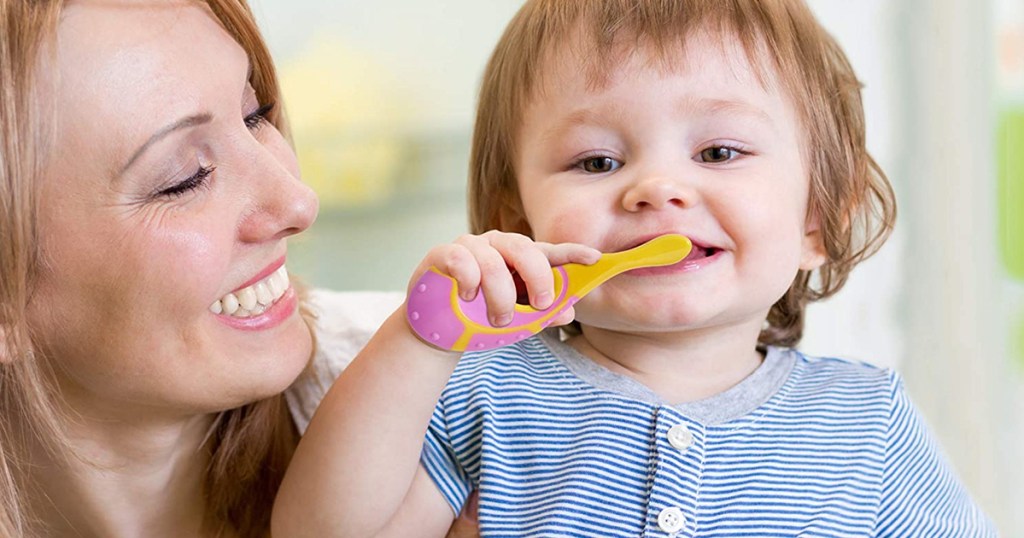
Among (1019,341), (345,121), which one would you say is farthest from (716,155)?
(345,121)

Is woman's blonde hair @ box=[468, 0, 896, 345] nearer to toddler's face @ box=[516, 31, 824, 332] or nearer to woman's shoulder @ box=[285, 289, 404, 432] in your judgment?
toddler's face @ box=[516, 31, 824, 332]

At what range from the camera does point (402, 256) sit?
288 centimetres

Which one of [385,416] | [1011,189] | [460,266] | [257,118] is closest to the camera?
[460,266]

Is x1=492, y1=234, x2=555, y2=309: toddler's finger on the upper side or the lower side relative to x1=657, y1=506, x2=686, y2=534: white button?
upper

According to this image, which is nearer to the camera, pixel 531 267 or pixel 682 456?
pixel 531 267

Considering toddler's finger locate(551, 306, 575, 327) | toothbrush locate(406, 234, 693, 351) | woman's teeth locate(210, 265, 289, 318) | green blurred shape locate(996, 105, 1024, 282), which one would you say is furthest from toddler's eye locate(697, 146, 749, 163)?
green blurred shape locate(996, 105, 1024, 282)

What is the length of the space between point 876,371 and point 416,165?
1.80 meters

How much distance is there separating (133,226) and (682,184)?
1.68 feet

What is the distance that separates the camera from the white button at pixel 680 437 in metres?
1.07

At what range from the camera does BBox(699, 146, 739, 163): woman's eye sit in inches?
42.7

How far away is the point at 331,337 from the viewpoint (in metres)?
1.47

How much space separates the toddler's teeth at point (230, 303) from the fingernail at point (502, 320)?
11.1 inches

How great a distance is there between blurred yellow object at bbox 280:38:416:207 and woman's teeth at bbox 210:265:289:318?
66.6 inches

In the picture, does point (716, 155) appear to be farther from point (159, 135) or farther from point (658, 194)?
point (159, 135)
